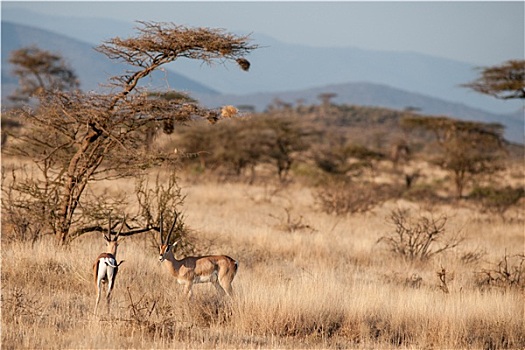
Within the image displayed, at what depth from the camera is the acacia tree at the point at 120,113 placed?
33.0ft

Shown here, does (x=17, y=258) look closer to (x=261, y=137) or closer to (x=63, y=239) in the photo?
(x=63, y=239)

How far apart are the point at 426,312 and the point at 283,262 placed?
4245 mm

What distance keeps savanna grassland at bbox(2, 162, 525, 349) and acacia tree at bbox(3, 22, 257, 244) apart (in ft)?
3.75

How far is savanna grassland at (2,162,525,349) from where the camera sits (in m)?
7.06

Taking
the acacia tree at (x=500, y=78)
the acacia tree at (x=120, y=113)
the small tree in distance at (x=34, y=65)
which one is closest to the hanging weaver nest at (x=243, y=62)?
the acacia tree at (x=120, y=113)

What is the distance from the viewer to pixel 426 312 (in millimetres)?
8438

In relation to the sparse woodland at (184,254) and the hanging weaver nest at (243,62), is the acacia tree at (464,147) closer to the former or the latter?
the sparse woodland at (184,254)

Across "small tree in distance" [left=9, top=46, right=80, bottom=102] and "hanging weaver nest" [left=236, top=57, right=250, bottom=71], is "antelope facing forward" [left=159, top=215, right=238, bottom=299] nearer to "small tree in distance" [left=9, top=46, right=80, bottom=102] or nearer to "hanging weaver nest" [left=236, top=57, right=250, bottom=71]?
"hanging weaver nest" [left=236, top=57, right=250, bottom=71]

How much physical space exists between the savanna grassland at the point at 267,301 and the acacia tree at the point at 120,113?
3.75 feet

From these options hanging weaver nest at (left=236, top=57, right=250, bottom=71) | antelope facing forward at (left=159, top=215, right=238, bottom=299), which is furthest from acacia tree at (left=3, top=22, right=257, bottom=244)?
antelope facing forward at (left=159, top=215, right=238, bottom=299)

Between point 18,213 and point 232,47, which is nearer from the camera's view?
point 232,47

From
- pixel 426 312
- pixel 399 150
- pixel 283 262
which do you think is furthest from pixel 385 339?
pixel 399 150

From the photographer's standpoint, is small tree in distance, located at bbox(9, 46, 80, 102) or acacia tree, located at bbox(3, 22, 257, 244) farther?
small tree in distance, located at bbox(9, 46, 80, 102)

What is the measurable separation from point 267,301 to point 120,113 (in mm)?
3954
